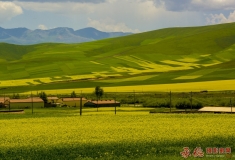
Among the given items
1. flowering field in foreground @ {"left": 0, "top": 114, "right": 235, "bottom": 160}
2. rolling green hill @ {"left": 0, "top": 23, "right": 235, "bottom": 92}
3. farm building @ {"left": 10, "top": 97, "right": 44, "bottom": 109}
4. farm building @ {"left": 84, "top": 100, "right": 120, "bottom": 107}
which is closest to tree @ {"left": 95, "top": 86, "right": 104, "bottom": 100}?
farm building @ {"left": 84, "top": 100, "right": 120, "bottom": 107}

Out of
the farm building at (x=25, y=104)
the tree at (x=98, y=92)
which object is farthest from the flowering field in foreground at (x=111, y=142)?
the tree at (x=98, y=92)

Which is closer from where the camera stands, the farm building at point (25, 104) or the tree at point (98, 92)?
the farm building at point (25, 104)

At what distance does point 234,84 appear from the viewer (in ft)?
293

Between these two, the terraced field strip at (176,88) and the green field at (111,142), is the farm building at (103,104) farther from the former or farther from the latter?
the green field at (111,142)

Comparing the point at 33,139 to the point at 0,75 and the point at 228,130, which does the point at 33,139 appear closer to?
the point at 228,130

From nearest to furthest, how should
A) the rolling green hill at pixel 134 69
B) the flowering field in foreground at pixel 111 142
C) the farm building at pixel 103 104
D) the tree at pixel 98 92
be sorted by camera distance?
1. the flowering field in foreground at pixel 111 142
2. the farm building at pixel 103 104
3. the tree at pixel 98 92
4. the rolling green hill at pixel 134 69

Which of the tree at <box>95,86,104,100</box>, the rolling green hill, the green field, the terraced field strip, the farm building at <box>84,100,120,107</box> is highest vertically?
the rolling green hill

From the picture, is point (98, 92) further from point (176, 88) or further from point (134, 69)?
point (134, 69)

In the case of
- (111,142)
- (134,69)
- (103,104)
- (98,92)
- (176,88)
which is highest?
(134,69)

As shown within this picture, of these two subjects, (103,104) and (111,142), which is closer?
(111,142)

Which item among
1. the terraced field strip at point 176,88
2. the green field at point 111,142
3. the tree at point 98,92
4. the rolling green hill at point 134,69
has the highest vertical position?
the rolling green hill at point 134,69

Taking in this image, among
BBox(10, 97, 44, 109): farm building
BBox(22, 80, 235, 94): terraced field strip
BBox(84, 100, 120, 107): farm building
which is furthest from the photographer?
BBox(22, 80, 235, 94): terraced field strip

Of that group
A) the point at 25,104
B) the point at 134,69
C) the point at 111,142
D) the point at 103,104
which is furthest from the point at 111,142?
the point at 134,69

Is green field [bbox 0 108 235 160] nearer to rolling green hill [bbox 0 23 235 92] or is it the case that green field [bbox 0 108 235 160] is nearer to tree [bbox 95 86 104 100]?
tree [bbox 95 86 104 100]
